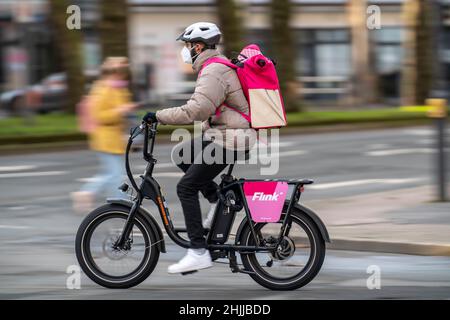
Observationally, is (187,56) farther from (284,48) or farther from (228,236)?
(284,48)

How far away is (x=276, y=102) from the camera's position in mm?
7312

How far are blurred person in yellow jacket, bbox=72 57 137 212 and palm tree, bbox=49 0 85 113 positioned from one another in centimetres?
1414

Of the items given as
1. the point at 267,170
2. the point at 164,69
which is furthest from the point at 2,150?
the point at 164,69

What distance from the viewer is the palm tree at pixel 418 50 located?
31.7 meters

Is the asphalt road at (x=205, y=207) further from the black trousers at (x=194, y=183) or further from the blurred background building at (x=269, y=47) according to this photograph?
the blurred background building at (x=269, y=47)

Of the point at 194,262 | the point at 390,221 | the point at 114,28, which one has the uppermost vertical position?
the point at 114,28

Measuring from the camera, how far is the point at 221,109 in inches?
287

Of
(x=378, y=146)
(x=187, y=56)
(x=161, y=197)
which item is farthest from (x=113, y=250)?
(x=378, y=146)

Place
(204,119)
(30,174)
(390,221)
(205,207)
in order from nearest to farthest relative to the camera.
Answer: (204,119) → (205,207) → (390,221) → (30,174)

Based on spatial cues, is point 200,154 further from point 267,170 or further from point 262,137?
point 267,170

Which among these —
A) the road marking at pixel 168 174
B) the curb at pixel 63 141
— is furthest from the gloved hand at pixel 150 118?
the curb at pixel 63 141

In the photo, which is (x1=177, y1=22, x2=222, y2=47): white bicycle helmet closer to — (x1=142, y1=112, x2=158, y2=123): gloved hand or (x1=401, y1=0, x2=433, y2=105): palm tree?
(x1=142, y1=112, x2=158, y2=123): gloved hand

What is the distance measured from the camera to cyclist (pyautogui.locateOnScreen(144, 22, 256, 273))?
7.20m

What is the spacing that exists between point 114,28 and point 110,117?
1304 centimetres
